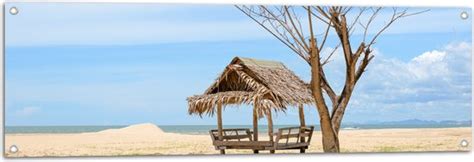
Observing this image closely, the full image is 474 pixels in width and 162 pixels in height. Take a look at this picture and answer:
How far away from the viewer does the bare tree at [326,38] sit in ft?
11.6

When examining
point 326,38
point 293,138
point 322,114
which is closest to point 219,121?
point 293,138

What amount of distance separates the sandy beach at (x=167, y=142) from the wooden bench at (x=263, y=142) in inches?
1.0

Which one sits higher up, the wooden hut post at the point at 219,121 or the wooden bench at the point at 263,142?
the wooden hut post at the point at 219,121

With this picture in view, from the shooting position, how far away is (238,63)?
3.53 meters

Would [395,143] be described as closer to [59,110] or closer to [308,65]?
[308,65]

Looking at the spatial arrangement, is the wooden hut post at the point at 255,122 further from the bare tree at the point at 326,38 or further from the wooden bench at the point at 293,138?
the bare tree at the point at 326,38

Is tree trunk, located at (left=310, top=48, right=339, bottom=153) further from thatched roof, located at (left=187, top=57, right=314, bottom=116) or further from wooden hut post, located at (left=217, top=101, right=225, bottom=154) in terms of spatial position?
wooden hut post, located at (left=217, top=101, right=225, bottom=154)

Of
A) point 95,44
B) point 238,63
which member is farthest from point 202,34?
point 95,44

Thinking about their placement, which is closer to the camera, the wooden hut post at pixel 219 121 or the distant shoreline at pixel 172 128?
A: the distant shoreline at pixel 172 128

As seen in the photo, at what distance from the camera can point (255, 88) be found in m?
3.58

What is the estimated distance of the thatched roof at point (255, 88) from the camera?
3513 mm

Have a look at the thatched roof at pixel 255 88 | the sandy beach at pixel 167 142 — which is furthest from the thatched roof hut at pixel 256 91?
the sandy beach at pixel 167 142

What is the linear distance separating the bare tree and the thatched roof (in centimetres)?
8

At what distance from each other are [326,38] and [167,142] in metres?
0.73
